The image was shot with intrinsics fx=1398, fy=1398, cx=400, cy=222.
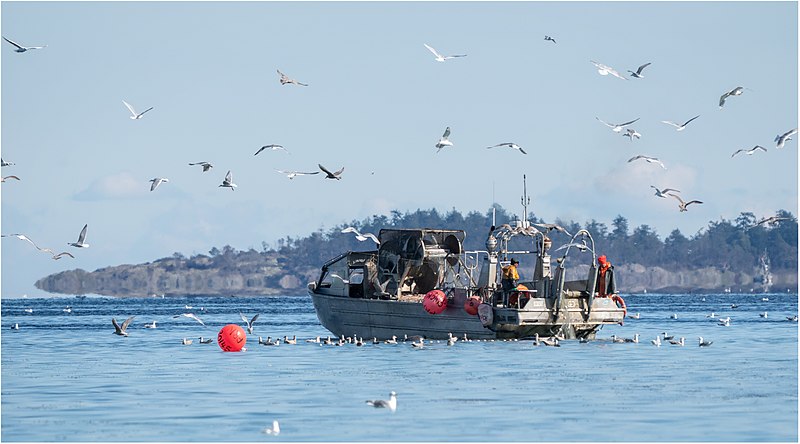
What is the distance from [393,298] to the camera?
4841cm

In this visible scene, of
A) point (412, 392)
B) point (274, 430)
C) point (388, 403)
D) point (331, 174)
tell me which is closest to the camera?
point (274, 430)

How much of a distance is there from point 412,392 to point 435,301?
47.0 feet

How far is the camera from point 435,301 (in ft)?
148

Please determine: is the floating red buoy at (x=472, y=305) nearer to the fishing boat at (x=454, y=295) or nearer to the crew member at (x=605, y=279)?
the fishing boat at (x=454, y=295)

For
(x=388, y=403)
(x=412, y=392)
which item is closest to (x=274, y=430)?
(x=388, y=403)

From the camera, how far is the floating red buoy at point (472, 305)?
145 feet

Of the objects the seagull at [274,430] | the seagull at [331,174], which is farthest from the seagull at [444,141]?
the seagull at [274,430]

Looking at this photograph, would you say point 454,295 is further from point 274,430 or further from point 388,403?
point 274,430

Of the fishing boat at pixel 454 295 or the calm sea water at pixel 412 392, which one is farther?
the fishing boat at pixel 454 295

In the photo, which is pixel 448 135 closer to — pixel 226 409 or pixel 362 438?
pixel 226 409

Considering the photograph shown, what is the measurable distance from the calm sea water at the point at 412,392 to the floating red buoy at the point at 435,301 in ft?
4.08

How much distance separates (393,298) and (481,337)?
15.1 ft

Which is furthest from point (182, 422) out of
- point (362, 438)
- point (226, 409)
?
point (362, 438)

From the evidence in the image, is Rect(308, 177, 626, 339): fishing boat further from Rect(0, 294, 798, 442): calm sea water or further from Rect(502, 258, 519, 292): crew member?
Rect(0, 294, 798, 442): calm sea water
